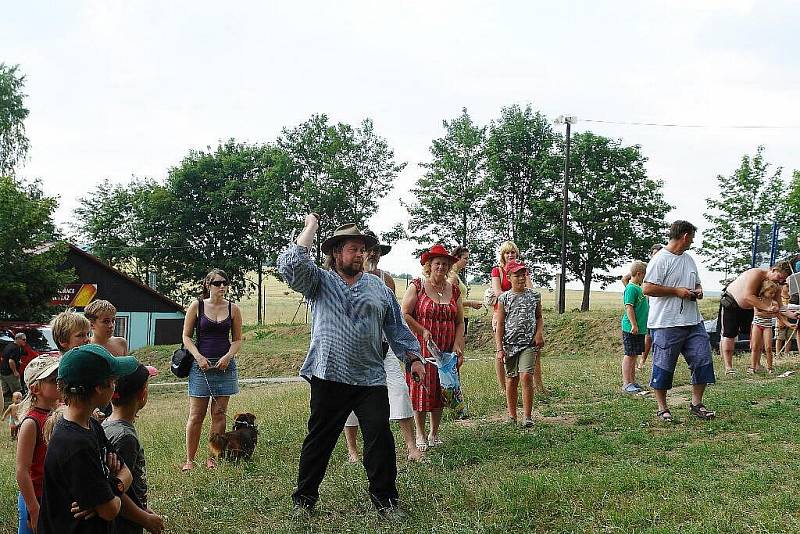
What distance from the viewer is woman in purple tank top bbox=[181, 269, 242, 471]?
760cm

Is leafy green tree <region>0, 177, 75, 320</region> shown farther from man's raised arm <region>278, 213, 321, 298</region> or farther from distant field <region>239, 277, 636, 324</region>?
man's raised arm <region>278, 213, 321, 298</region>

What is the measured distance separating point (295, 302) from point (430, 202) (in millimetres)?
22308

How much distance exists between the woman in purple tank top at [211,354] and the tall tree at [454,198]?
42800 mm

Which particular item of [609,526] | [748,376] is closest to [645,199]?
[748,376]

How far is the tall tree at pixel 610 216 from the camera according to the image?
45500 mm

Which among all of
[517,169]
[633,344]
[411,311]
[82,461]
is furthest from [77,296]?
[82,461]

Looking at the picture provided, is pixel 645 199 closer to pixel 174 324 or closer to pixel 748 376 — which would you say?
pixel 174 324

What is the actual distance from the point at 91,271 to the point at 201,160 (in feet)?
39.8

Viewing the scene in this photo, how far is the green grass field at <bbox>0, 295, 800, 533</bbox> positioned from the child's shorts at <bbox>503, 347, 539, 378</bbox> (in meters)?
0.57

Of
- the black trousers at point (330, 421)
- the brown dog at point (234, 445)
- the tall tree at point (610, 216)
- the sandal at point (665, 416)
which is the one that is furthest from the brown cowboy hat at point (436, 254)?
the tall tree at point (610, 216)

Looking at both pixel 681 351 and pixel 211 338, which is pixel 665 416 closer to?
pixel 681 351

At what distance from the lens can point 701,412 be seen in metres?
7.75

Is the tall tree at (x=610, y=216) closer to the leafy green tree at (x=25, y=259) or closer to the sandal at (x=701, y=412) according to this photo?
the leafy green tree at (x=25, y=259)

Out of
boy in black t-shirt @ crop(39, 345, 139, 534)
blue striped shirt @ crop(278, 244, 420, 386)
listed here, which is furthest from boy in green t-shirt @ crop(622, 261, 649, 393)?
boy in black t-shirt @ crop(39, 345, 139, 534)
